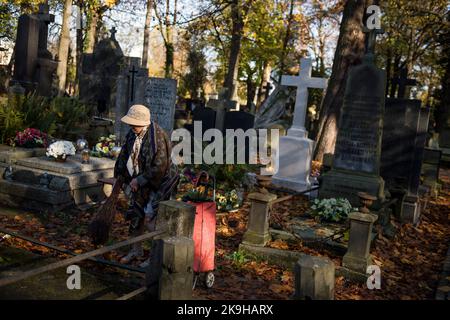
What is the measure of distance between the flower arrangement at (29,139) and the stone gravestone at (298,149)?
540 centimetres

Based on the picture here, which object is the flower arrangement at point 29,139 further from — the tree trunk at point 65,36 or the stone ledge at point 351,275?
the tree trunk at point 65,36

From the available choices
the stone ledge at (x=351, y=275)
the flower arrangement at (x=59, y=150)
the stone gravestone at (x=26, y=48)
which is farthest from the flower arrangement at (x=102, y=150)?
the stone gravestone at (x=26, y=48)

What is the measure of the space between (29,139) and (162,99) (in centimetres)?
340

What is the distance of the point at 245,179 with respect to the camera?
32.3ft

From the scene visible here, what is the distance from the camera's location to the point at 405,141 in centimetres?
999

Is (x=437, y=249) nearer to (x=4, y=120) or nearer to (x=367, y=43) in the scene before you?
(x=367, y=43)

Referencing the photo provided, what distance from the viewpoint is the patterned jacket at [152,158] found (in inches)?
197

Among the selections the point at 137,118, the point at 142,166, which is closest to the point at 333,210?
the point at 142,166

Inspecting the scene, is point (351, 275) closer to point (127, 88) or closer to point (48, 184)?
point (48, 184)

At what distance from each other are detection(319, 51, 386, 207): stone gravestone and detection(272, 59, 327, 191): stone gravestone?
6.56 ft

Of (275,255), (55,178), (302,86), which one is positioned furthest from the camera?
(302,86)

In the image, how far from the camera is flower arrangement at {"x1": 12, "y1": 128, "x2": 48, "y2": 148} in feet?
28.3
